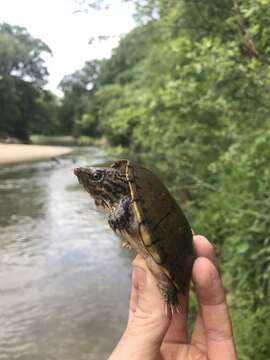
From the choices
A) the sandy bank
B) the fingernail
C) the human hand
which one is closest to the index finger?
the human hand

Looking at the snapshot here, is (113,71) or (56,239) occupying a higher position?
(113,71)

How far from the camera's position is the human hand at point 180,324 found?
178 centimetres

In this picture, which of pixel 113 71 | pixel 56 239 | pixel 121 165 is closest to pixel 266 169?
pixel 121 165

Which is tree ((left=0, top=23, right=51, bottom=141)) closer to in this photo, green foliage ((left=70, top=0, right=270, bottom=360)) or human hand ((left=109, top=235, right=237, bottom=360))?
green foliage ((left=70, top=0, right=270, bottom=360))

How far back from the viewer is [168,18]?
623cm

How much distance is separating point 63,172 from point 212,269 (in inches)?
918

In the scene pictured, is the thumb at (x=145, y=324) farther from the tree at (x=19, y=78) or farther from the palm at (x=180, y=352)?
the tree at (x=19, y=78)

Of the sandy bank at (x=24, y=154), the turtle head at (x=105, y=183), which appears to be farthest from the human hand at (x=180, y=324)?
the sandy bank at (x=24, y=154)

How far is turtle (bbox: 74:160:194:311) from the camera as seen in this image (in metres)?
1.90

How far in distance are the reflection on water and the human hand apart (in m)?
4.29

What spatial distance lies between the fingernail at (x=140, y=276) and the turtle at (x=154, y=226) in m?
0.04

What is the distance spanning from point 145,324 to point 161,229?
358 millimetres

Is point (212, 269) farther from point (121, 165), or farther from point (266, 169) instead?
point (266, 169)

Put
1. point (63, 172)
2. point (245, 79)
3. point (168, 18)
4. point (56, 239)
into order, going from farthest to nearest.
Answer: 1. point (63, 172)
2. point (56, 239)
3. point (168, 18)
4. point (245, 79)
